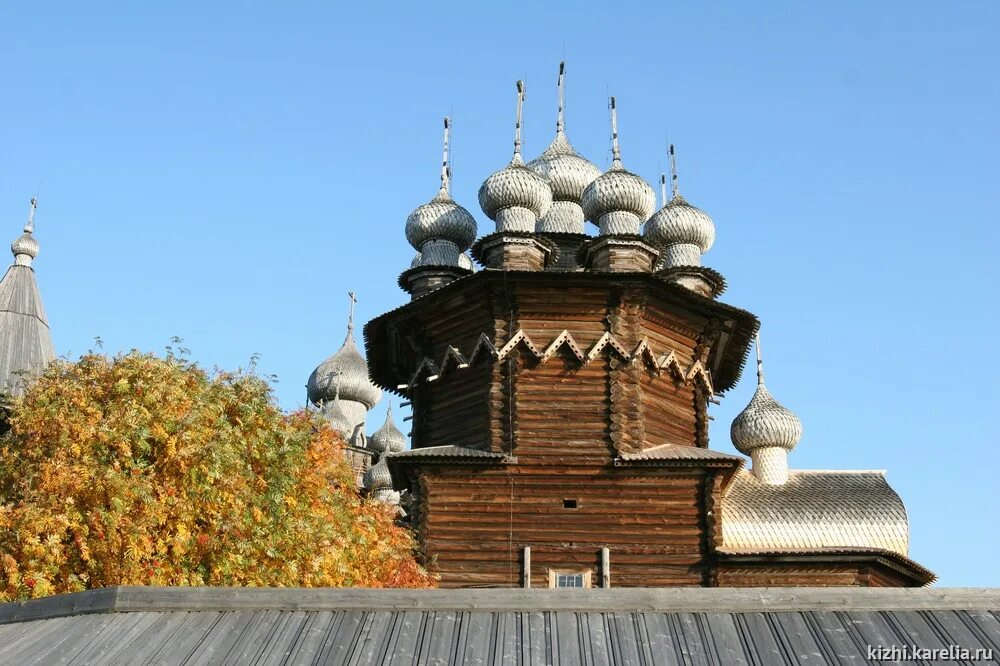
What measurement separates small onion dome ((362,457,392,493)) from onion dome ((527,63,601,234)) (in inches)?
620

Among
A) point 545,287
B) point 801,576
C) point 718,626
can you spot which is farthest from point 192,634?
point 801,576

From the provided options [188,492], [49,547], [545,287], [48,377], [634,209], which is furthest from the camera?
[634,209]

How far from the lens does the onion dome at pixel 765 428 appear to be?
78.6 ft

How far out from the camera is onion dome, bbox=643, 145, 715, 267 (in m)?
24.0

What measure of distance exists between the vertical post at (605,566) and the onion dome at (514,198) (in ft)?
22.1

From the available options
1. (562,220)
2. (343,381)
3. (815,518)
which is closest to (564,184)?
(562,220)

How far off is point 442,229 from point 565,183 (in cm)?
486

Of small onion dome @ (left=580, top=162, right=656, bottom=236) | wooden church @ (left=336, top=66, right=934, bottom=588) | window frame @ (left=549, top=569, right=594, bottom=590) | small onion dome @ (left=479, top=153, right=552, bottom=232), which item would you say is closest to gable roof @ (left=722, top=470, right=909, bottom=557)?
wooden church @ (left=336, top=66, right=934, bottom=588)

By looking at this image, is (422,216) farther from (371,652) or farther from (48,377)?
(371,652)

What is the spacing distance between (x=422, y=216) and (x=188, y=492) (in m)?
10.1

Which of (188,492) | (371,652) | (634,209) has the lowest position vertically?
(371,652)

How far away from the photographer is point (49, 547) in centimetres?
1422

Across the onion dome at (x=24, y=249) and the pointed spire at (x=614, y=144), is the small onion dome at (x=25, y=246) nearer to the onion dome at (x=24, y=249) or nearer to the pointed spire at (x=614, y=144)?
the onion dome at (x=24, y=249)

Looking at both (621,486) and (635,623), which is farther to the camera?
(621,486)
